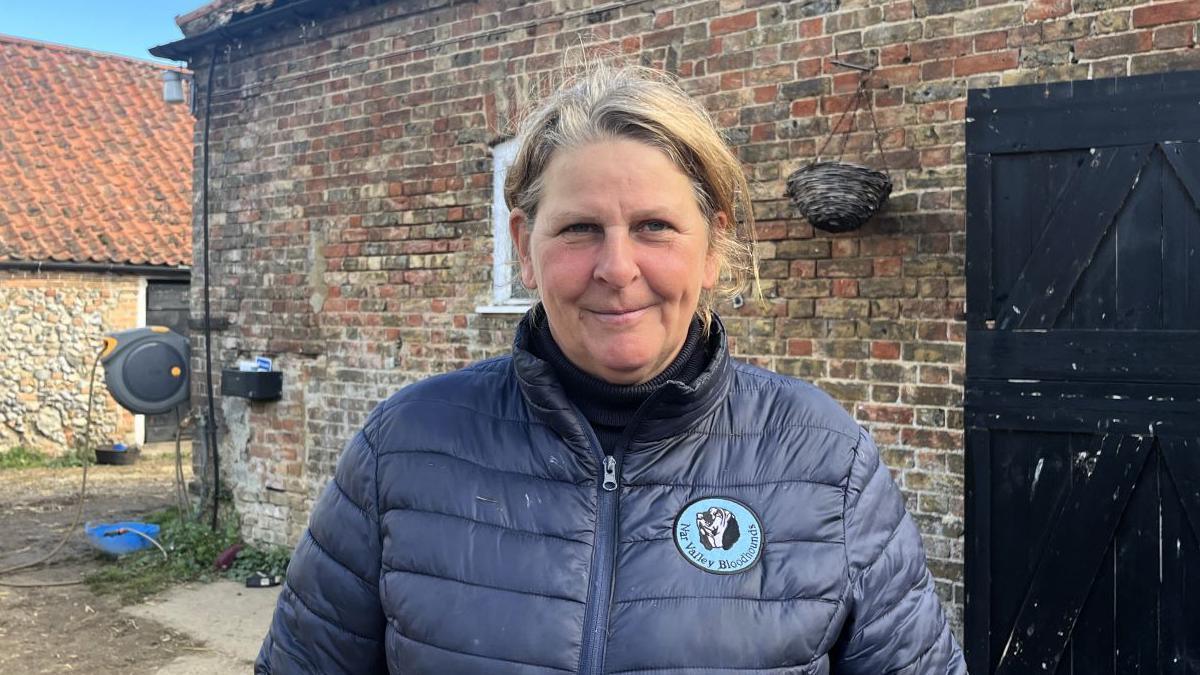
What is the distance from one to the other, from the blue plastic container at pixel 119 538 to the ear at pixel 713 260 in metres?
7.20

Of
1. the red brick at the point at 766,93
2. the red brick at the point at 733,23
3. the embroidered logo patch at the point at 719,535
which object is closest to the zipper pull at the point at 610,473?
the embroidered logo patch at the point at 719,535

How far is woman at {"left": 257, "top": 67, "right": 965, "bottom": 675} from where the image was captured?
143cm

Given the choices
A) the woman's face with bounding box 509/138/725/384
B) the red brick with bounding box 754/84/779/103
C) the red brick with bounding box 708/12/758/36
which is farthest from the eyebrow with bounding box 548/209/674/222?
the red brick with bounding box 708/12/758/36

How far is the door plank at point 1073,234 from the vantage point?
147 inches

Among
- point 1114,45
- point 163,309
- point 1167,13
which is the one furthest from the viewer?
point 163,309

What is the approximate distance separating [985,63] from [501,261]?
293 centimetres

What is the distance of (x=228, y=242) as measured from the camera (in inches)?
293

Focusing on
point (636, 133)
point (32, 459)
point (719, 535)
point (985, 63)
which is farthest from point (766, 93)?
point (32, 459)

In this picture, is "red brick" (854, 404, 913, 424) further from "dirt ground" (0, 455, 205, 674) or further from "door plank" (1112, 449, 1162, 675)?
"dirt ground" (0, 455, 205, 674)

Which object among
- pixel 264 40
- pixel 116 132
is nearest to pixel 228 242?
pixel 264 40

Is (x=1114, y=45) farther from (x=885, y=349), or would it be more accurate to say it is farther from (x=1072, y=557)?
(x=1072, y=557)

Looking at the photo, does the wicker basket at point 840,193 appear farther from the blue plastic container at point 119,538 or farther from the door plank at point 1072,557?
the blue plastic container at point 119,538

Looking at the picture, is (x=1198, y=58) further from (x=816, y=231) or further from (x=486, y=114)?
(x=486, y=114)

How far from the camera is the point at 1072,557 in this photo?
3828 mm
